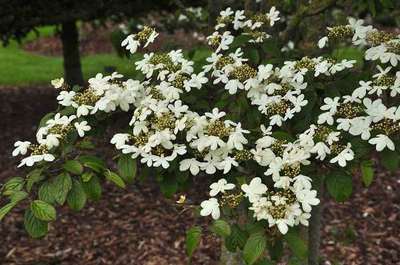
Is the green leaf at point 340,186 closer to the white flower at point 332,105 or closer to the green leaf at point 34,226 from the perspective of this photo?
the white flower at point 332,105

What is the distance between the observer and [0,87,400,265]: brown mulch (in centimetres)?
468

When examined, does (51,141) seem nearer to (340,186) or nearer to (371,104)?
(340,186)

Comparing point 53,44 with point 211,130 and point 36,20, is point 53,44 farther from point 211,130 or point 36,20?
point 211,130

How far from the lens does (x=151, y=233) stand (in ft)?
16.7

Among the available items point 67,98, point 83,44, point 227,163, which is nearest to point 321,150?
point 227,163

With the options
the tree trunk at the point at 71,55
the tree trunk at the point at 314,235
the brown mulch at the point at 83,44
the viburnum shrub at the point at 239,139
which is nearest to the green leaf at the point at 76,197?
the viburnum shrub at the point at 239,139

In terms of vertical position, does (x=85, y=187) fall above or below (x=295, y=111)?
below

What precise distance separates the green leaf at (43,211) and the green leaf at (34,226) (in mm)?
49

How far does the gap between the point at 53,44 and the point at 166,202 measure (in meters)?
11.9

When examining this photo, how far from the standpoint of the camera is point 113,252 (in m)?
4.77

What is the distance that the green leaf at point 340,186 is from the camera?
2033 millimetres

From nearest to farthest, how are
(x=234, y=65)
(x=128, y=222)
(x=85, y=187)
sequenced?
1. (x=85, y=187)
2. (x=234, y=65)
3. (x=128, y=222)

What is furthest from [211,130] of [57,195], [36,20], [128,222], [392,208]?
[36,20]

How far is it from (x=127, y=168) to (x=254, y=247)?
0.59m
